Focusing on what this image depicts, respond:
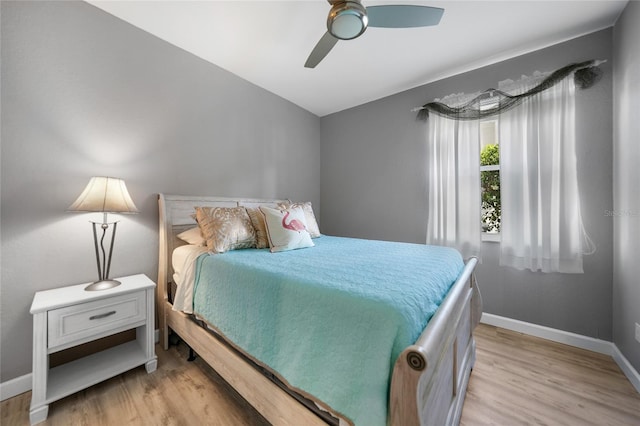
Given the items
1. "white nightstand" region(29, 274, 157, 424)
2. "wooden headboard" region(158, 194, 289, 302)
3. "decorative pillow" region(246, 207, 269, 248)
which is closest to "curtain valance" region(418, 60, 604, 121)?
"decorative pillow" region(246, 207, 269, 248)

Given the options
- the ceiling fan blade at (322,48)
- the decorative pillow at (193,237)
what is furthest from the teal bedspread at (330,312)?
the ceiling fan blade at (322,48)

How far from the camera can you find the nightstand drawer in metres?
1.34

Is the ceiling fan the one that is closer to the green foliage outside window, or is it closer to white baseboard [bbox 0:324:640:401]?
the green foliage outside window

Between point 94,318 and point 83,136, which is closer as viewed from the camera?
point 94,318

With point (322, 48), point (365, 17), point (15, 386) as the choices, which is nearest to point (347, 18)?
point (365, 17)

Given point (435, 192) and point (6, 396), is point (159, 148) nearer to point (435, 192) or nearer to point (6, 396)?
point (6, 396)

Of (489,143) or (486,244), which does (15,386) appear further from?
(489,143)

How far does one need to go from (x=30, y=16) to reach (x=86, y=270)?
5.66 feet

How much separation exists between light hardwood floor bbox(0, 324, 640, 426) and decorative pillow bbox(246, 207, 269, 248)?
1.00m

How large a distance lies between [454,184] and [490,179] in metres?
0.37

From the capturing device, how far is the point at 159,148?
2113 millimetres

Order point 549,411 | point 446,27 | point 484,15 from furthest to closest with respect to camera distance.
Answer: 1. point 446,27
2. point 484,15
3. point 549,411

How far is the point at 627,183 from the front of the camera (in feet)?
5.50

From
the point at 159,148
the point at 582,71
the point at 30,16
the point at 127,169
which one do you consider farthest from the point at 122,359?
the point at 582,71
